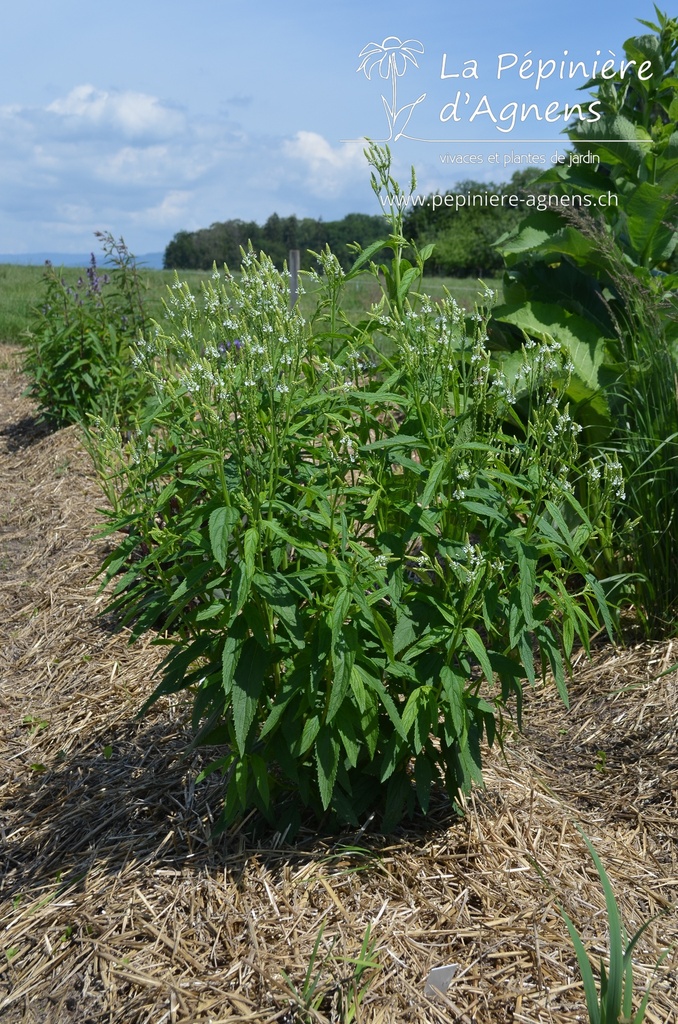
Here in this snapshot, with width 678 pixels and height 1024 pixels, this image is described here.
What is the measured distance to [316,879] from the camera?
2602 mm

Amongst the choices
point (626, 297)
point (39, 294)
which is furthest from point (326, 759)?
point (39, 294)

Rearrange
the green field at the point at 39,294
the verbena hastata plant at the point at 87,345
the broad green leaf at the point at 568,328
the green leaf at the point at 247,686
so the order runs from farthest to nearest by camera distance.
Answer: the green field at the point at 39,294, the verbena hastata plant at the point at 87,345, the broad green leaf at the point at 568,328, the green leaf at the point at 247,686

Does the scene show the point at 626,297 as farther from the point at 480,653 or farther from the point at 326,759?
the point at 326,759

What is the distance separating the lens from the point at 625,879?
2891mm

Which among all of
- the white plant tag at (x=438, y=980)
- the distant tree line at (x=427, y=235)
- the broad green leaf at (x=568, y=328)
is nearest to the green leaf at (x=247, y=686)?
the white plant tag at (x=438, y=980)

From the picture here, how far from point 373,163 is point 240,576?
4.22 feet

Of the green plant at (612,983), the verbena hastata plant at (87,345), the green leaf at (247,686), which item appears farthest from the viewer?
the verbena hastata plant at (87,345)

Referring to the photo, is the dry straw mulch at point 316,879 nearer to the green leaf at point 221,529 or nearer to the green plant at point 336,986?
the green plant at point 336,986

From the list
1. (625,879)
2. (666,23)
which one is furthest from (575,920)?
(666,23)

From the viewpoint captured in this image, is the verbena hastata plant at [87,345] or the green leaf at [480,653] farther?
the verbena hastata plant at [87,345]

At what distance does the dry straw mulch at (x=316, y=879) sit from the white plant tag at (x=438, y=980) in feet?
0.08

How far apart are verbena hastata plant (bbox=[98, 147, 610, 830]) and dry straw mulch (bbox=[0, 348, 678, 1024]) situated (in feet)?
0.92

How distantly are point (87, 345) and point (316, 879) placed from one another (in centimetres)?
518

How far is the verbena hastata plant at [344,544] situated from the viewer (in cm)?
223
